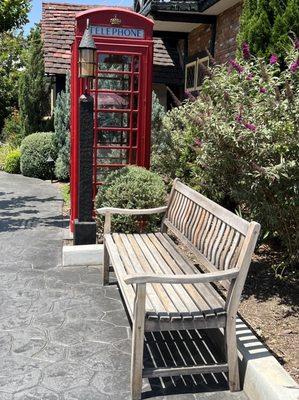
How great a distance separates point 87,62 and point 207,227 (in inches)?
102

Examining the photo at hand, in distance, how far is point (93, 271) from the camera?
18.2ft

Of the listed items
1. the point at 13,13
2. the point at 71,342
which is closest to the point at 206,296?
the point at 71,342

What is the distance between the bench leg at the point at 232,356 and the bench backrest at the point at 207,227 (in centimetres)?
43

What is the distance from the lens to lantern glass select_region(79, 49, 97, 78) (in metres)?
5.46

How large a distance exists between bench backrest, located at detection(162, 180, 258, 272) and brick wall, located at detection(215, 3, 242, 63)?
4975mm

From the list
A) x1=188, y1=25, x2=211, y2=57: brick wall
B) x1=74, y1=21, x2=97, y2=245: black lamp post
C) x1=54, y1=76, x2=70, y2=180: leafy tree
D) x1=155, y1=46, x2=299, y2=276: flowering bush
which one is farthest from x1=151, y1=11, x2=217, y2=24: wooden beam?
x1=155, y1=46, x2=299, y2=276: flowering bush

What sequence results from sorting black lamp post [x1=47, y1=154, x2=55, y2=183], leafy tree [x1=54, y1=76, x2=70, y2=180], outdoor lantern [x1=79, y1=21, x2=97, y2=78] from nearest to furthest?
outdoor lantern [x1=79, y1=21, x2=97, y2=78], leafy tree [x1=54, y1=76, x2=70, y2=180], black lamp post [x1=47, y1=154, x2=55, y2=183]

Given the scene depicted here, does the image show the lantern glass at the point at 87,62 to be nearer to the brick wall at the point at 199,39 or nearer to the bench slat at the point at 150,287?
the bench slat at the point at 150,287

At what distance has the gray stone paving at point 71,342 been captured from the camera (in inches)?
130

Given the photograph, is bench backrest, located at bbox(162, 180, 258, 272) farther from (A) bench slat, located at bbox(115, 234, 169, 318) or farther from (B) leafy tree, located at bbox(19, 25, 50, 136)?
(B) leafy tree, located at bbox(19, 25, 50, 136)

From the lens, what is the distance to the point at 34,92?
15.0 metres

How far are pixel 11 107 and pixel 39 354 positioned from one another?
70.0 ft

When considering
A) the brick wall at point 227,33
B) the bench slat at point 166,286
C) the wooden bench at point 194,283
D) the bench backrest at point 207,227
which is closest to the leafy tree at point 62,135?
the brick wall at point 227,33

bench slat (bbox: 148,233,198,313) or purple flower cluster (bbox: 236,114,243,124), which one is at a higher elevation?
purple flower cluster (bbox: 236,114,243,124)
